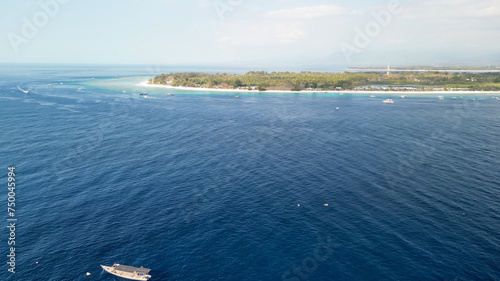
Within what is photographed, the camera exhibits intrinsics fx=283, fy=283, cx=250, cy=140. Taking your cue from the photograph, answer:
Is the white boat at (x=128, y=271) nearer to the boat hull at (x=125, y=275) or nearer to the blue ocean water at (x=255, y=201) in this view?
the boat hull at (x=125, y=275)

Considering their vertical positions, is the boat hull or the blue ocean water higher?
the blue ocean water

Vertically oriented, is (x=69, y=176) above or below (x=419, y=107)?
below

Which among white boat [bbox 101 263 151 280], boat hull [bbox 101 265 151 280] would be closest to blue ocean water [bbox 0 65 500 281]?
boat hull [bbox 101 265 151 280]

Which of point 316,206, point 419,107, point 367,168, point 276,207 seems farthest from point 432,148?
point 419,107

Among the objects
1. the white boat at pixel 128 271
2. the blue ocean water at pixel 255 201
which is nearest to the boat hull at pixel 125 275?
the white boat at pixel 128 271

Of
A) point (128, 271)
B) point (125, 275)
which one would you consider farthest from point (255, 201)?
point (125, 275)

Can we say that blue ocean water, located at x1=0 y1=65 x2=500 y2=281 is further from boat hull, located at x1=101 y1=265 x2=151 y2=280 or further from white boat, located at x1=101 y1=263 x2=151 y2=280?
white boat, located at x1=101 y1=263 x2=151 y2=280

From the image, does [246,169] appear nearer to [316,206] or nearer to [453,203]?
[316,206]

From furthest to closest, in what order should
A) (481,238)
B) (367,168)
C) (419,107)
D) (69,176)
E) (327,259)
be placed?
(419,107) → (367,168) → (69,176) → (481,238) → (327,259)
